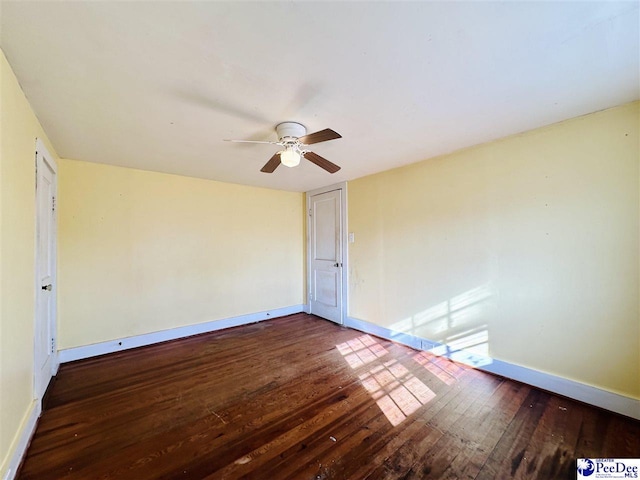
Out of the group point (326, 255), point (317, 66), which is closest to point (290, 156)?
point (317, 66)

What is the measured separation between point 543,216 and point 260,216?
3685 mm

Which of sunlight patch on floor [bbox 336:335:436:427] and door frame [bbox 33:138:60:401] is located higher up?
door frame [bbox 33:138:60:401]

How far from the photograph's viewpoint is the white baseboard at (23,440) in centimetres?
139

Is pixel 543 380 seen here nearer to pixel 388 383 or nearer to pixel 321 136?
pixel 388 383

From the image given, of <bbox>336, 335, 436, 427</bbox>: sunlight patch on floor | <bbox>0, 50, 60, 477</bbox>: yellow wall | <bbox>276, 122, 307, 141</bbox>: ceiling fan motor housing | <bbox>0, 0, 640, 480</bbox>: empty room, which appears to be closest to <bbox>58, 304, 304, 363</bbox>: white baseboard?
<bbox>0, 0, 640, 480</bbox>: empty room

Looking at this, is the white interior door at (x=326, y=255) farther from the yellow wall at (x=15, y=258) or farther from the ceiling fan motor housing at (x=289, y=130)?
the yellow wall at (x=15, y=258)

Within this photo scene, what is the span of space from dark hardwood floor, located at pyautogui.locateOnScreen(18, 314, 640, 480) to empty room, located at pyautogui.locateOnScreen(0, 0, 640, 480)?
0.02 m

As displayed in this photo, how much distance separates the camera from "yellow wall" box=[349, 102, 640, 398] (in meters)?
1.91

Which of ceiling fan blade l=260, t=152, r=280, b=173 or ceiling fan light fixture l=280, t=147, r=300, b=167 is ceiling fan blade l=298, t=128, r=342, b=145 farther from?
ceiling fan blade l=260, t=152, r=280, b=173

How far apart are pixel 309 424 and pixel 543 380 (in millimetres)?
2050

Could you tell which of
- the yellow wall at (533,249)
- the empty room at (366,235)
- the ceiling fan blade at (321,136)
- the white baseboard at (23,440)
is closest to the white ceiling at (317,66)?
the empty room at (366,235)

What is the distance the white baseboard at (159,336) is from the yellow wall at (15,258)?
1.27 metres

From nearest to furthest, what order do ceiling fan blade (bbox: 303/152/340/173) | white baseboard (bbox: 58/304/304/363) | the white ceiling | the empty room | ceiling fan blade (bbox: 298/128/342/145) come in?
the white ceiling, the empty room, ceiling fan blade (bbox: 298/128/342/145), ceiling fan blade (bbox: 303/152/340/173), white baseboard (bbox: 58/304/304/363)

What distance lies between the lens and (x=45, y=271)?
7.84 feet
